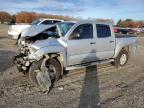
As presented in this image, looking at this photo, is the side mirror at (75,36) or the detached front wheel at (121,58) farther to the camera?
the detached front wheel at (121,58)

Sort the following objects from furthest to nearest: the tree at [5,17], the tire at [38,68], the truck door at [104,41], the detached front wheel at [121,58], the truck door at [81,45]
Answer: the tree at [5,17] < the detached front wheel at [121,58] < the truck door at [104,41] < the truck door at [81,45] < the tire at [38,68]

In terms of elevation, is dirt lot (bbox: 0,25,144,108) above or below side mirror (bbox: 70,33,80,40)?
below

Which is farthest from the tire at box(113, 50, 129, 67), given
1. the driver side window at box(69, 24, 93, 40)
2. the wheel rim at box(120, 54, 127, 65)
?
the driver side window at box(69, 24, 93, 40)

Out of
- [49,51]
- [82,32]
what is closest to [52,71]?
[49,51]

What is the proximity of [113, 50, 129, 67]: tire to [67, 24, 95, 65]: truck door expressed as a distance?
2.00 m

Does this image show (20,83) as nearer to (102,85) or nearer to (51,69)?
(51,69)

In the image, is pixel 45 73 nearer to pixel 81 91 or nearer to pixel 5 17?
pixel 81 91

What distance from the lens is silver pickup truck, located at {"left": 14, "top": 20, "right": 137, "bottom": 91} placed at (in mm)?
7844

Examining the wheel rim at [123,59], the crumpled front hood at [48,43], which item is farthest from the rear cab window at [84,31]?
the wheel rim at [123,59]

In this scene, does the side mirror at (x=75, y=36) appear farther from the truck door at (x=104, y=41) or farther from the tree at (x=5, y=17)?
the tree at (x=5, y=17)

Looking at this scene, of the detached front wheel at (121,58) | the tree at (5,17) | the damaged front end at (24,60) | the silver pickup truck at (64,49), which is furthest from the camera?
the tree at (5,17)

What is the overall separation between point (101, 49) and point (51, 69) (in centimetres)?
262

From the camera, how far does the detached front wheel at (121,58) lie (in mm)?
11227

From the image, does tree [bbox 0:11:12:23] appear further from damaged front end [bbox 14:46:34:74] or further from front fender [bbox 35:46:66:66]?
front fender [bbox 35:46:66:66]
